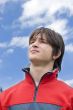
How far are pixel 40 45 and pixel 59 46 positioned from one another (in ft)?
1.56

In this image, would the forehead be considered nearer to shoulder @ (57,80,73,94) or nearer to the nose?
the nose

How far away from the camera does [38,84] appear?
15.9 ft

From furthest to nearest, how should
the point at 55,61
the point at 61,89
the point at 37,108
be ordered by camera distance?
1. the point at 55,61
2. the point at 61,89
3. the point at 37,108

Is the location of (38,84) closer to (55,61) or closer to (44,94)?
(44,94)

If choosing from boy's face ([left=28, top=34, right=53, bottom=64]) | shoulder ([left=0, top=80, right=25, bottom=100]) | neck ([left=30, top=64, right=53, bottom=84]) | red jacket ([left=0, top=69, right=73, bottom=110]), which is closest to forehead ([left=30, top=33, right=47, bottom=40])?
boy's face ([left=28, top=34, right=53, bottom=64])

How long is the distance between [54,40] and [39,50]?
1.46ft

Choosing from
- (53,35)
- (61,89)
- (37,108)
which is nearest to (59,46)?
(53,35)

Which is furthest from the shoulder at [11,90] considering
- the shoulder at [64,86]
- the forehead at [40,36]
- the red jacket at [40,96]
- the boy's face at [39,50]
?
the forehead at [40,36]

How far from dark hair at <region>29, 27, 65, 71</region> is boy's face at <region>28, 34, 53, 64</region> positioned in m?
0.10

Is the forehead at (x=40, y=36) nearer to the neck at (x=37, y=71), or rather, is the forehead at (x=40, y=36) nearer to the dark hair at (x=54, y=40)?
the dark hair at (x=54, y=40)

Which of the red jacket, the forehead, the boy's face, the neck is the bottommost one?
the red jacket

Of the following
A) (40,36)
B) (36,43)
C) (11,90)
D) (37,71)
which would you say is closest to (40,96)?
(37,71)

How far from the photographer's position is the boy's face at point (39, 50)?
4.84m

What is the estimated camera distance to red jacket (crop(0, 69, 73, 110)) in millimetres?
4688
